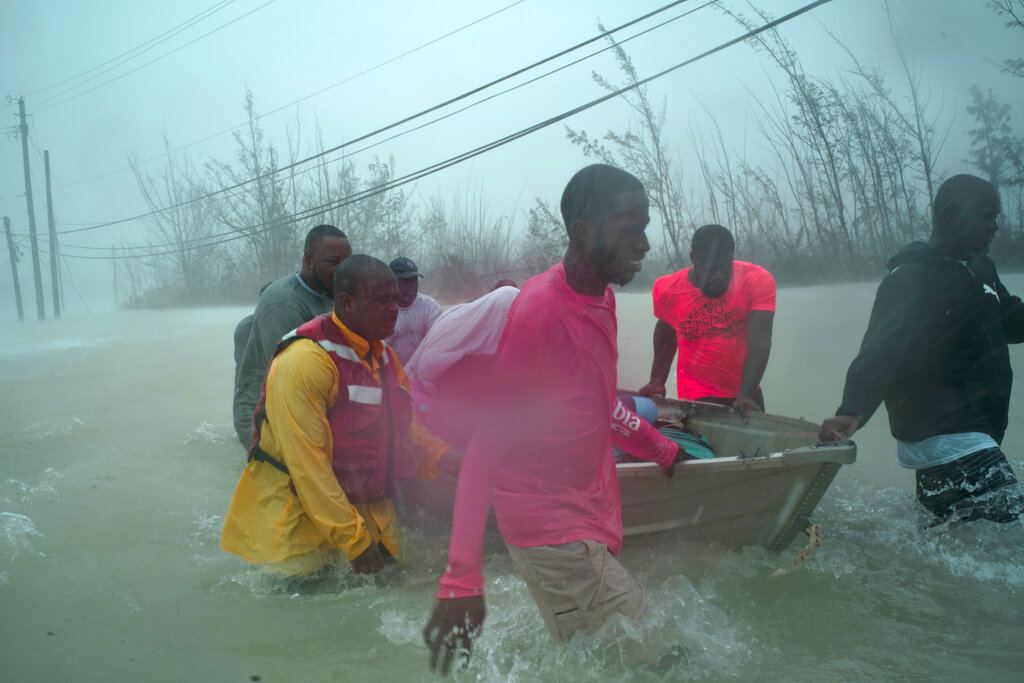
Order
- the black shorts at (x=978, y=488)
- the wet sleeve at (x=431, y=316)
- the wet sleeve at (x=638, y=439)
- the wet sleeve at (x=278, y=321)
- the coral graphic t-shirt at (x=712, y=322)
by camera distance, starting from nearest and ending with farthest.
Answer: the wet sleeve at (x=638, y=439), the black shorts at (x=978, y=488), the wet sleeve at (x=278, y=321), the coral graphic t-shirt at (x=712, y=322), the wet sleeve at (x=431, y=316)

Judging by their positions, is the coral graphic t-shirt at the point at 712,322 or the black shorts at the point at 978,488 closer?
the black shorts at the point at 978,488

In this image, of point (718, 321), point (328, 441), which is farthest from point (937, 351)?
point (328, 441)

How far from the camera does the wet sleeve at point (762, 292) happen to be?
427 centimetres

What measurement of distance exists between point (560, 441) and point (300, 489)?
146cm

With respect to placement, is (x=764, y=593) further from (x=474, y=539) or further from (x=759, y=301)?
(x=474, y=539)

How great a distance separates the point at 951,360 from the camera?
3.12m

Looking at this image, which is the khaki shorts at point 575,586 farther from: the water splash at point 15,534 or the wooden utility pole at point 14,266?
the wooden utility pole at point 14,266

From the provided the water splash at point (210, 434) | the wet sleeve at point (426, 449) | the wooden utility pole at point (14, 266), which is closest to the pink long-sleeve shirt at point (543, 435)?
the wet sleeve at point (426, 449)

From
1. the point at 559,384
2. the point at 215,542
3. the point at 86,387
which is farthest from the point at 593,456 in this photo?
the point at 86,387

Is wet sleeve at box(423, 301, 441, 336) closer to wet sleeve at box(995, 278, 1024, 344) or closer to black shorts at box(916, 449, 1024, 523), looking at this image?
black shorts at box(916, 449, 1024, 523)

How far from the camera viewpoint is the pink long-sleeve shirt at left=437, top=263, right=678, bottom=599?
184cm

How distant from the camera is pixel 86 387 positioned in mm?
12281

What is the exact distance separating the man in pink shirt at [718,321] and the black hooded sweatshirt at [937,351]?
995 millimetres

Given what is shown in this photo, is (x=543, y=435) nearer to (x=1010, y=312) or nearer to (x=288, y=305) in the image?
(x=288, y=305)
